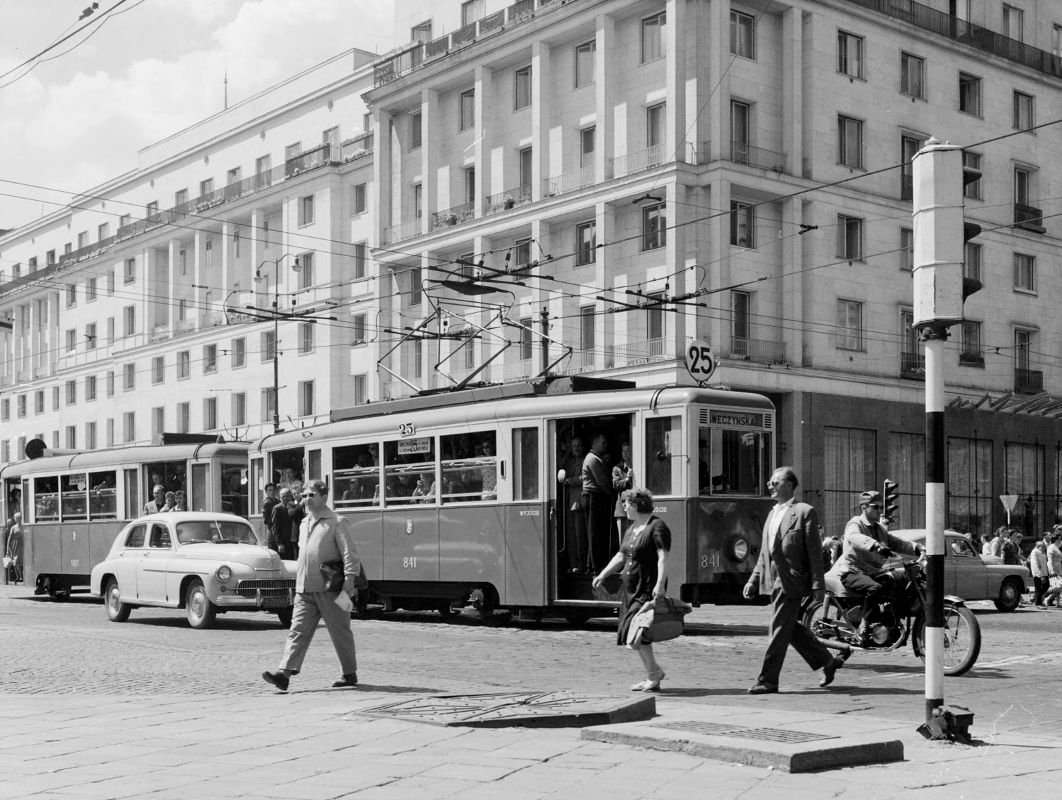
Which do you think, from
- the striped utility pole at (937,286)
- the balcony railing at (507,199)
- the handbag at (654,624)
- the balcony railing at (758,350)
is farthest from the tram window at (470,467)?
the balcony railing at (507,199)

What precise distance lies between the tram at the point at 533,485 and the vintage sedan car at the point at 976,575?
8771 millimetres

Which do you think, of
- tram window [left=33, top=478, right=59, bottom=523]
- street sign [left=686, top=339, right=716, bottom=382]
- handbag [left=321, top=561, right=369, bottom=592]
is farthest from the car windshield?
tram window [left=33, top=478, right=59, bottom=523]

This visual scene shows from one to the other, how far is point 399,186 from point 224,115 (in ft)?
65.7

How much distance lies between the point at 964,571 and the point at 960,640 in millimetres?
14240

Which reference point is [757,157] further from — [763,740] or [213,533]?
[763,740]

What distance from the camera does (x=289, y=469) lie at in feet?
80.7

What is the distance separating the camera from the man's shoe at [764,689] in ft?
38.0

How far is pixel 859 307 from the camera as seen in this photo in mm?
42469

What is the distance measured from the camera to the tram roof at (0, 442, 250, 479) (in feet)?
90.1

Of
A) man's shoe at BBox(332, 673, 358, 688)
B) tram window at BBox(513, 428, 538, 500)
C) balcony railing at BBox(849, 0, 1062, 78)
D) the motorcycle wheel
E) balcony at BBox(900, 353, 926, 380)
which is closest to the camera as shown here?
man's shoe at BBox(332, 673, 358, 688)

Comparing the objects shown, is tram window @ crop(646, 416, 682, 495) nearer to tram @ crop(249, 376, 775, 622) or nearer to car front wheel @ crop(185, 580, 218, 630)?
tram @ crop(249, 376, 775, 622)

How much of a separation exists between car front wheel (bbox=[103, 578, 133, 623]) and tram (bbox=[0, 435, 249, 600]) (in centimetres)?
527

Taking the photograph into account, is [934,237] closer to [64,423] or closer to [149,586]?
[149,586]

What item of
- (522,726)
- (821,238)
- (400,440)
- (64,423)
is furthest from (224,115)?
(522,726)
